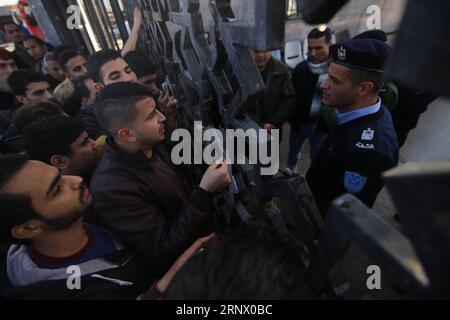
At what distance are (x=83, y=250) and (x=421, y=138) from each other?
4.26m

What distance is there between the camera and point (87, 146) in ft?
5.76

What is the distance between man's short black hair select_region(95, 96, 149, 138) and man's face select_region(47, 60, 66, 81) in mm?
2915

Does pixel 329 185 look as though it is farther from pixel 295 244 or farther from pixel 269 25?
pixel 269 25

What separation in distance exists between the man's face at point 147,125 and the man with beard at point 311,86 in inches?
61.4

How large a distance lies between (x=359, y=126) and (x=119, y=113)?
1493 millimetres

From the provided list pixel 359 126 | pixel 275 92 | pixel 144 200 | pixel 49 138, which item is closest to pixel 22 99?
pixel 49 138

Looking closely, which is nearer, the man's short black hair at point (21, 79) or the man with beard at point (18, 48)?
the man's short black hair at point (21, 79)

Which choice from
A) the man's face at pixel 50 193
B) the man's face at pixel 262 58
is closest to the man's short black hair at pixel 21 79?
the man's face at pixel 50 193

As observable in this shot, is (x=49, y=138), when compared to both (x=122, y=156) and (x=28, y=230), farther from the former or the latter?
(x=28, y=230)

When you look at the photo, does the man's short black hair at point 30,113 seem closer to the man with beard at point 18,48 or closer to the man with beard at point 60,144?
the man with beard at point 60,144

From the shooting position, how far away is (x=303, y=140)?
2.88 m

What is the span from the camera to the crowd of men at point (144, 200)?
2.25ft

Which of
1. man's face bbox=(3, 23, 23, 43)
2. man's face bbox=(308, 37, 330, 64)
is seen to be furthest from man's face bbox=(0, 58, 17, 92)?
man's face bbox=(308, 37, 330, 64)
